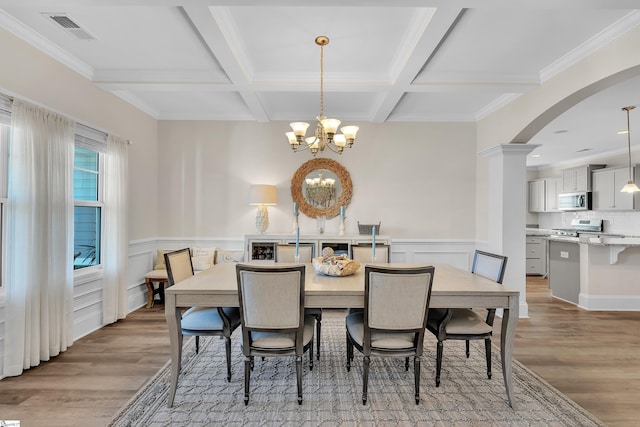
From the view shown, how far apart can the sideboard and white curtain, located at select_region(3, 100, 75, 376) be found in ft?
6.27

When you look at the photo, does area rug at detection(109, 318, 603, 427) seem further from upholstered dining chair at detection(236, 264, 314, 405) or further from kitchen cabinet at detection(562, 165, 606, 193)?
kitchen cabinet at detection(562, 165, 606, 193)

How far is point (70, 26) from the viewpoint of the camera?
246 centimetres

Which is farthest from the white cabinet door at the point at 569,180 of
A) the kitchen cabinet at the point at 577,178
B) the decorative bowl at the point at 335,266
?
the decorative bowl at the point at 335,266

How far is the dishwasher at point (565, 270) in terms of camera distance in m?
4.54

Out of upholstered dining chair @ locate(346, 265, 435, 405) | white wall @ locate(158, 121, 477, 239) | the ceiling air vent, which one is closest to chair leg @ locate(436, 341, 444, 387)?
upholstered dining chair @ locate(346, 265, 435, 405)

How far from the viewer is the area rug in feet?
6.39

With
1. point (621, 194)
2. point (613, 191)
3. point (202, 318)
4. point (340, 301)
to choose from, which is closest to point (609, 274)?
point (621, 194)

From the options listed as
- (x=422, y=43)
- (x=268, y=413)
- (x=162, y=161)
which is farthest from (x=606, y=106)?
(x=162, y=161)

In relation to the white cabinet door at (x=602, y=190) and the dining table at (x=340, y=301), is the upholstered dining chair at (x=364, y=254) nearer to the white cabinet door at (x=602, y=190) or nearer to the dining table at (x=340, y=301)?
the dining table at (x=340, y=301)

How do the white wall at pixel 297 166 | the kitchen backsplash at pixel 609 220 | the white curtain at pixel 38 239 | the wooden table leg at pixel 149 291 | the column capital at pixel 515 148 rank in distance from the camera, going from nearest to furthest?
the white curtain at pixel 38 239, the column capital at pixel 515 148, the wooden table leg at pixel 149 291, the white wall at pixel 297 166, the kitchen backsplash at pixel 609 220

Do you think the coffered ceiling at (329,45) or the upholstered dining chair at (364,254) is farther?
the upholstered dining chair at (364,254)

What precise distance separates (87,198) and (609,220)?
904 cm

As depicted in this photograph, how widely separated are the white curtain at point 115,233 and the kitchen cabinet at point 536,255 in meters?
7.43

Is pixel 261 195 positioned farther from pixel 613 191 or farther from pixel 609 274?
pixel 613 191
